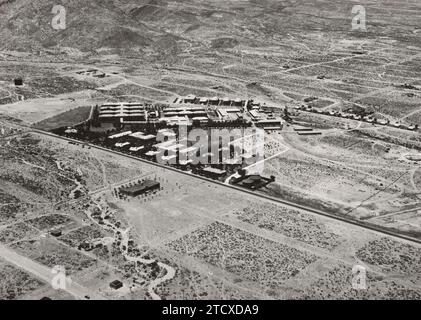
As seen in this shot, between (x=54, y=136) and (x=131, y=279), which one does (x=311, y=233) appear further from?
(x=54, y=136)

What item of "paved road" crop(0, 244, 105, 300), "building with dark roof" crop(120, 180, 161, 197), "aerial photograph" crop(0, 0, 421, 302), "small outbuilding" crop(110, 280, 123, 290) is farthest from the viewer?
"building with dark roof" crop(120, 180, 161, 197)

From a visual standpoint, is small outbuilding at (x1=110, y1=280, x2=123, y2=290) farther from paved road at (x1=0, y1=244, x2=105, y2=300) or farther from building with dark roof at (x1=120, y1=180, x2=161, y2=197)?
building with dark roof at (x1=120, y1=180, x2=161, y2=197)

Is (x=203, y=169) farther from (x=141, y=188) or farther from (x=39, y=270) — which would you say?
(x=39, y=270)

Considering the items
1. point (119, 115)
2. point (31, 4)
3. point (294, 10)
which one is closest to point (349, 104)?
point (119, 115)

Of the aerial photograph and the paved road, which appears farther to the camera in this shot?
the aerial photograph

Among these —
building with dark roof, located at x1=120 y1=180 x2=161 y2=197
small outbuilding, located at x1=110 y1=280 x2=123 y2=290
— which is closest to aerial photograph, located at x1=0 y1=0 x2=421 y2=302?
small outbuilding, located at x1=110 y1=280 x2=123 y2=290
